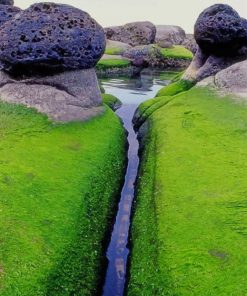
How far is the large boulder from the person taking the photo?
86.8m

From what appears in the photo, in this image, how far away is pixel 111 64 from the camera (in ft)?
211

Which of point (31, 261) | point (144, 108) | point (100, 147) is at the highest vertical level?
point (31, 261)

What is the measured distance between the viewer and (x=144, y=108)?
33812 mm

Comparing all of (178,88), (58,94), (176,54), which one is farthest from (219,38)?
(176,54)

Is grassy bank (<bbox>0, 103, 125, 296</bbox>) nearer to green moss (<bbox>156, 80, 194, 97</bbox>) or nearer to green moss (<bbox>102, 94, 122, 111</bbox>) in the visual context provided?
green moss (<bbox>102, 94, 122, 111</bbox>)

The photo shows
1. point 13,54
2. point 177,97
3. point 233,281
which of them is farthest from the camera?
point 177,97

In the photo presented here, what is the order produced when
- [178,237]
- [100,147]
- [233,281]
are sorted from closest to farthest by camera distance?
[233,281], [178,237], [100,147]

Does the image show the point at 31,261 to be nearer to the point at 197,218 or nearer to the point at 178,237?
the point at 178,237

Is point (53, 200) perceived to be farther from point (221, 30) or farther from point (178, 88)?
point (221, 30)

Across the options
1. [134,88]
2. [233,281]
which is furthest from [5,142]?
[134,88]

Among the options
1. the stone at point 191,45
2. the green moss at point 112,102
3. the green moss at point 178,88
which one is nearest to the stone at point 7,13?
the green moss at point 112,102

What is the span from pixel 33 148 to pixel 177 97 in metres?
13.9

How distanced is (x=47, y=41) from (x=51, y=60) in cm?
108

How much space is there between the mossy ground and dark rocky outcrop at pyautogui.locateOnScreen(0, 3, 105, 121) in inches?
1360
